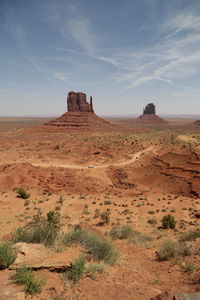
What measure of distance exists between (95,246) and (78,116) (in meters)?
99.2

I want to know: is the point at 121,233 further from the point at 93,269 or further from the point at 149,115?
the point at 149,115

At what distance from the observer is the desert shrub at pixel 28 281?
5.24 m

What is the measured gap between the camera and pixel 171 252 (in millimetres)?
8117

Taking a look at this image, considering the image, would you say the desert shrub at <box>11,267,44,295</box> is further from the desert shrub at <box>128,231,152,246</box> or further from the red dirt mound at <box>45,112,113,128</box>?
the red dirt mound at <box>45,112,113,128</box>

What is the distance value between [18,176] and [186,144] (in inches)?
1192

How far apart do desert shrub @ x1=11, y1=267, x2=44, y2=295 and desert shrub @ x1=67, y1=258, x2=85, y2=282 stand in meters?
0.81

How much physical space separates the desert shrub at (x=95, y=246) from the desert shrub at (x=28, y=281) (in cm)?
252

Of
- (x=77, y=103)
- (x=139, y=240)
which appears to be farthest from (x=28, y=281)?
(x=77, y=103)

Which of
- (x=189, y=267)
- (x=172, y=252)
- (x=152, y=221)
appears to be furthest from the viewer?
(x=152, y=221)

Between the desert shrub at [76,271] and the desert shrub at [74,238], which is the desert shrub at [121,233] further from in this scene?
the desert shrub at [76,271]

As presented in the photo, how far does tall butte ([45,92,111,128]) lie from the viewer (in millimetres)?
96062

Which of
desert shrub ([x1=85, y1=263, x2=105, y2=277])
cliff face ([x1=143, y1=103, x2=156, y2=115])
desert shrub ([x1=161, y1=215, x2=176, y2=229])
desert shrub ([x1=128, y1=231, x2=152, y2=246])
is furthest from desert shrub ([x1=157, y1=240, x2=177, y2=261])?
cliff face ([x1=143, y1=103, x2=156, y2=115])

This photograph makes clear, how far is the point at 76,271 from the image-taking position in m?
6.02

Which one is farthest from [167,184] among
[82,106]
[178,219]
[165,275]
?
[82,106]
